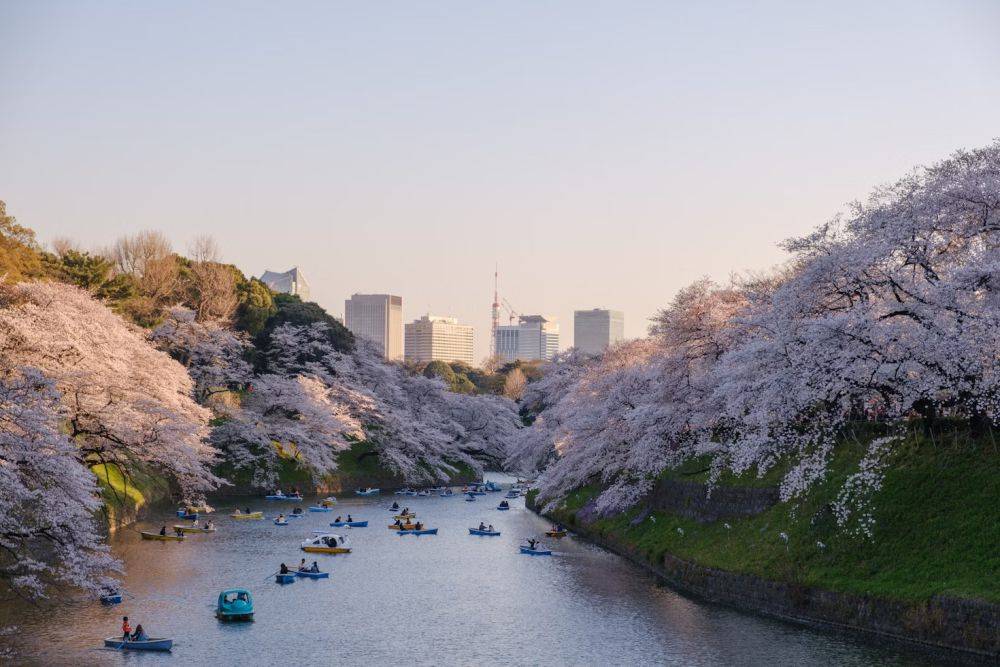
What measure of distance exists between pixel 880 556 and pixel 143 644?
2530 cm

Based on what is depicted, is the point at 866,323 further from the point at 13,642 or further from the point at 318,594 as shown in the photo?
the point at 13,642

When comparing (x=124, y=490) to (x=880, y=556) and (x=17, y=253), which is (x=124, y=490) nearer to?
(x=17, y=253)

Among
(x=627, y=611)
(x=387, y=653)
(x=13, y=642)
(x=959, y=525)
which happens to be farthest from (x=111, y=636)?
(x=959, y=525)

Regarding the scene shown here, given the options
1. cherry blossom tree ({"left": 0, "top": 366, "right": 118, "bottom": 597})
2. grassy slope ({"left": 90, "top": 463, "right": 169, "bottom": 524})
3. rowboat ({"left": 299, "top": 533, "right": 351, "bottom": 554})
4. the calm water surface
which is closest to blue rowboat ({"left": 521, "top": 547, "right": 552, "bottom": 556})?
the calm water surface

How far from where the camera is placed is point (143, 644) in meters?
31.9

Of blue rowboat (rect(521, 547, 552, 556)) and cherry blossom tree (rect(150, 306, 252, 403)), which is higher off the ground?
cherry blossom tree (rect(150, 306, 252, 403))

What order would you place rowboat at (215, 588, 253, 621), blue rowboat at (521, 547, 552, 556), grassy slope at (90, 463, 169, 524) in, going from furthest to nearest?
grassy slope at (90, 463, 169, 524) < blue rowboat at (521, 547, 552, 556) < rowboat at (215, 588, 253, 621)

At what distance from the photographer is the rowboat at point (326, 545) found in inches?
2201

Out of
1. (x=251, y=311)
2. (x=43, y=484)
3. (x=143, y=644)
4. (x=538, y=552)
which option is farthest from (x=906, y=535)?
(x=251, y=311)

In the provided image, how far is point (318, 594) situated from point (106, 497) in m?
22.3

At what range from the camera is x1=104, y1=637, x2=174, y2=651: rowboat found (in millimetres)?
31969

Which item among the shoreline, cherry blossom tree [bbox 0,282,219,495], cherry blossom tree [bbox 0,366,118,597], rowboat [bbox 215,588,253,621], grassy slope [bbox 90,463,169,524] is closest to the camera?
cherry blossom tree [bbox 0,366,118,597]

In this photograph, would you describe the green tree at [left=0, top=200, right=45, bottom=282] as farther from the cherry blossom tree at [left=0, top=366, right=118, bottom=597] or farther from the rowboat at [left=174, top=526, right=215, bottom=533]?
the cherry blossom tree at [left=0, top=366, right=118, bottom=597]

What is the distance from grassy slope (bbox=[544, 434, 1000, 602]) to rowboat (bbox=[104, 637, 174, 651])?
22.2 metres
